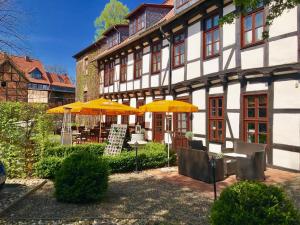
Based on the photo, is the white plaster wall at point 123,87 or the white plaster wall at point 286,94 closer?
the white plaster wall at point 286,94

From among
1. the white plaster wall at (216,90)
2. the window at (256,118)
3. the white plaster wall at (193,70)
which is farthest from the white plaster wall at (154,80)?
the window at (256,118)

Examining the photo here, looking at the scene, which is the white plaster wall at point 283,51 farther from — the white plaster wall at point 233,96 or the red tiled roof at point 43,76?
the red tiled roof at point 43,76

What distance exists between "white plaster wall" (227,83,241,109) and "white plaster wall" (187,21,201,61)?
2499mm

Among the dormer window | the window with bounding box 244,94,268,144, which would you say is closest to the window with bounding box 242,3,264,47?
the window with bounding box 244,94,268,144

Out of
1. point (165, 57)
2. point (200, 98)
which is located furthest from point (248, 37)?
point (165, 57)

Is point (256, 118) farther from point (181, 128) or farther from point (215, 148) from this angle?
point (181, 128)

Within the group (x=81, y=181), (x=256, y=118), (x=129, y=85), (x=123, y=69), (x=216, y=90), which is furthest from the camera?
(x=123, y=69)

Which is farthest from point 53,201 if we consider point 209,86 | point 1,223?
point 209,86

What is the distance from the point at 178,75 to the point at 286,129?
6244 millimetres

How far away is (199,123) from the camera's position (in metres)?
12.6

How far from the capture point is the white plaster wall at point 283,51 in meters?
8.54

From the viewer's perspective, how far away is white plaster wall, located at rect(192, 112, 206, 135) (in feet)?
40.5

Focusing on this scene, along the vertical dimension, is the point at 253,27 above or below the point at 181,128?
above

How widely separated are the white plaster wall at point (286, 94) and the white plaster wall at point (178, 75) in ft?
17.4
